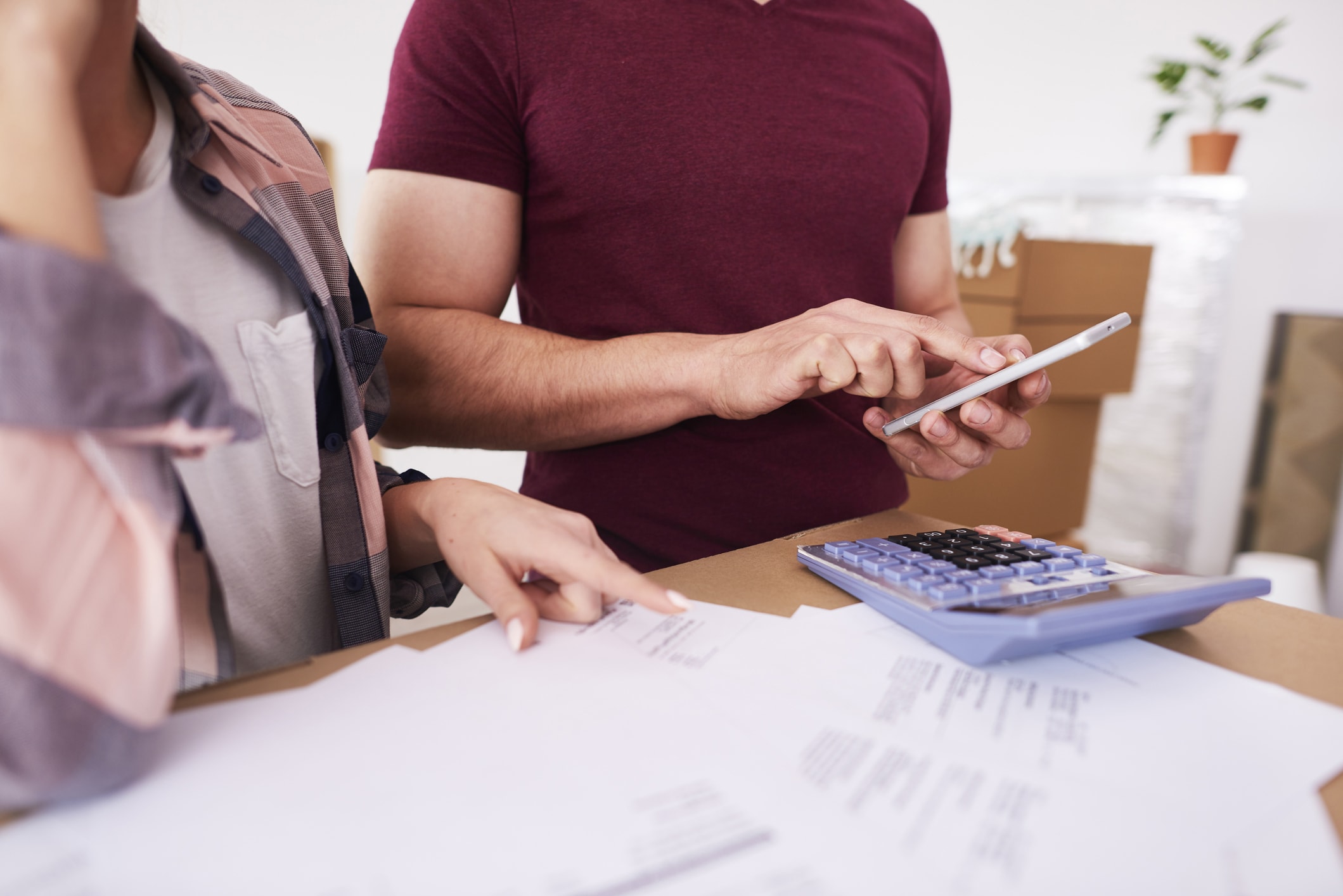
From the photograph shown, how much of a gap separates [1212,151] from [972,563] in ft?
6.61

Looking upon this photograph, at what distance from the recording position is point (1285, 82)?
1.87 metres

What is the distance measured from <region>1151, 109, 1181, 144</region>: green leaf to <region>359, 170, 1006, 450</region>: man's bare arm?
1.88 metres

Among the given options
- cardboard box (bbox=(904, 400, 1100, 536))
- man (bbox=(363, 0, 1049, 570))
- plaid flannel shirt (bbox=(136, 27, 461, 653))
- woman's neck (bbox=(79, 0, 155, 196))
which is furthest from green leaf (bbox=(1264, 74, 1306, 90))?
woman's neck (bbox=(79, 0, 155, 196))

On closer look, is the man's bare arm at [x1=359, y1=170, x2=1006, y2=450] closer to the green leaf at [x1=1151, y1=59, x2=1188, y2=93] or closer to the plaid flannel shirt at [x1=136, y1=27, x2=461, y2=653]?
the plaid flannel shirt at [x1=136, y1=27, x2=461, y2=653]

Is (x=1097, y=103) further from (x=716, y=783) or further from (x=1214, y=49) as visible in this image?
(x=716, y=783)

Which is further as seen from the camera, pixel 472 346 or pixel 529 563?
pixel 472 346

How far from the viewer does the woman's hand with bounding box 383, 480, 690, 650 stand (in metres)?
0.38

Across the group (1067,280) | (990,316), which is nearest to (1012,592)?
(990,316)

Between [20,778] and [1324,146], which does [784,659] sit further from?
[1324,146]

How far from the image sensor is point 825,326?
55cm

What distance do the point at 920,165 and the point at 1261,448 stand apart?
5.84 feet

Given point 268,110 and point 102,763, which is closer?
point 102,763

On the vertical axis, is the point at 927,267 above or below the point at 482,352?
above

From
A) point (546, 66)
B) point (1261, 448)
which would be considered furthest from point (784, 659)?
point (1261, 448)
